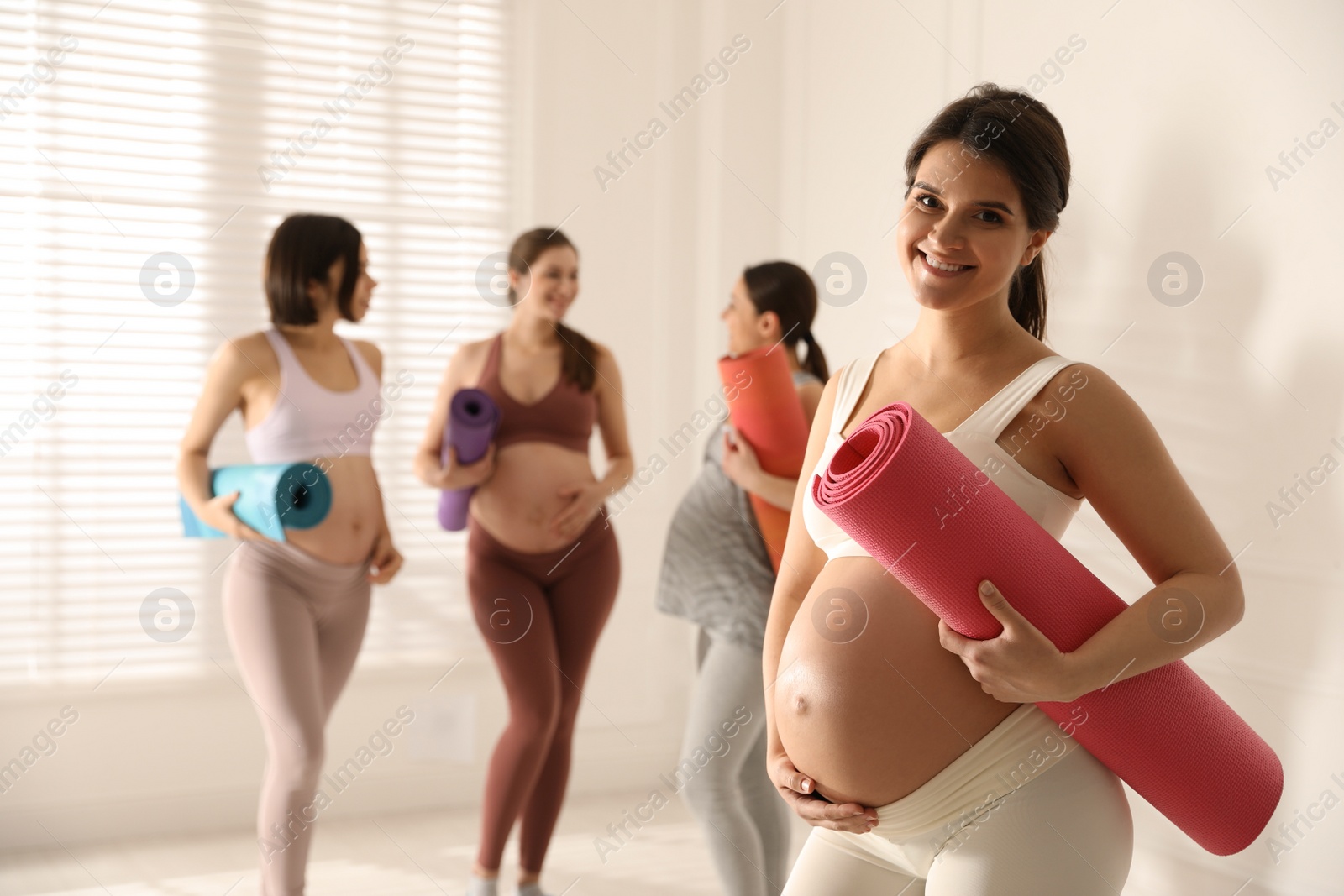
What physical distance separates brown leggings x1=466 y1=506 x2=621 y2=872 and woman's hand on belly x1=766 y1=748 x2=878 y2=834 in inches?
52.2

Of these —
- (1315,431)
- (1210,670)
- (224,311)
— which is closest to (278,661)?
(224,311)

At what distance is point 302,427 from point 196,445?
242 mm

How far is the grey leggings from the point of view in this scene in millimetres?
2119

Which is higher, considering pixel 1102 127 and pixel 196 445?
pixel 1102 127

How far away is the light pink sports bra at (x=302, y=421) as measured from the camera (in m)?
2.17

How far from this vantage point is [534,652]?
7.84 ft

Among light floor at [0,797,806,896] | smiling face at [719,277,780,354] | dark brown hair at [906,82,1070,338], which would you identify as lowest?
light floor at [0,797,806,896]

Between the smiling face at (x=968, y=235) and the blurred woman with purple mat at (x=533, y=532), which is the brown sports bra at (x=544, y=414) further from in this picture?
the smiling face at (x=968, y=235)

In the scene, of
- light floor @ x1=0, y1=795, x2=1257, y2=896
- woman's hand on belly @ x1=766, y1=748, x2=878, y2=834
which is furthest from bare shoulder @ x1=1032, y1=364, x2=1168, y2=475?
light floor @ x1=0, y1=795, x2=1257, y2=896

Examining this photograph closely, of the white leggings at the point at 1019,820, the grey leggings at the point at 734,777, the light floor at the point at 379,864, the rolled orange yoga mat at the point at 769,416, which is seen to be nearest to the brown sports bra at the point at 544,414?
the rolled orange yoga mat at the point at 769,416

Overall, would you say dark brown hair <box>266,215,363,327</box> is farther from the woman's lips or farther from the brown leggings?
the woman's lips

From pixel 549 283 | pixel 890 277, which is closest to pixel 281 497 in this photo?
pixel 549 283

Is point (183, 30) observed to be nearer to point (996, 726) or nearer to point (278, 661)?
point (278, 661)

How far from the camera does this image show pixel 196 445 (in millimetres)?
2197
